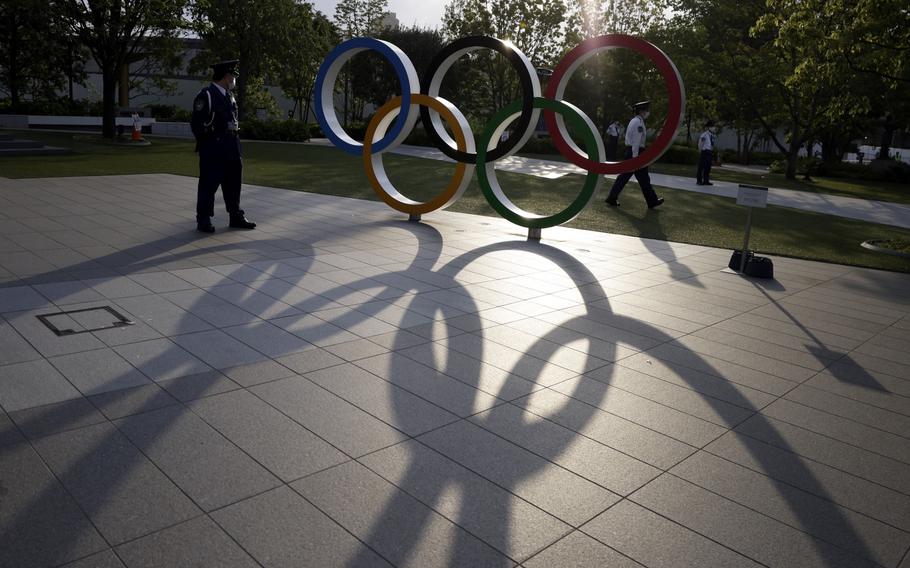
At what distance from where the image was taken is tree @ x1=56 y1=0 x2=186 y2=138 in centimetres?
2128

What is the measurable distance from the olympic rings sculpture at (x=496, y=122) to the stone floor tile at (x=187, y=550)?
23.4 feet

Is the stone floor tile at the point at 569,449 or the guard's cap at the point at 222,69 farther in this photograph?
the guard's cap at the point at 222,69

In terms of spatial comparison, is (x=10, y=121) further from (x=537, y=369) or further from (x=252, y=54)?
(x=537, y=369)

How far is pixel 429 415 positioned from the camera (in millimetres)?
3930

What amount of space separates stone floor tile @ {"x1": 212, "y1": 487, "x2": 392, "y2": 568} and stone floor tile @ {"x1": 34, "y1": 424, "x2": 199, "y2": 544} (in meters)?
0.21

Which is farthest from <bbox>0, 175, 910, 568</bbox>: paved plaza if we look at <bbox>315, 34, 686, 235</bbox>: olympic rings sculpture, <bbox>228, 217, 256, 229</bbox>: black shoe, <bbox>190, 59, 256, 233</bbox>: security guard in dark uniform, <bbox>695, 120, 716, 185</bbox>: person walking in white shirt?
<bbox>695, 120, 716, 185</bbox>: person walking in white shirt

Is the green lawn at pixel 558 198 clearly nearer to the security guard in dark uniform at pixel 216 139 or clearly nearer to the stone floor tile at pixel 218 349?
the security guard in dark uniform at pixel 216 139

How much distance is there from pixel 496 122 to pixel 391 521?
7322 mm

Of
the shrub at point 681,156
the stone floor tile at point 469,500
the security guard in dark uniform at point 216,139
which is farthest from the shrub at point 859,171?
the stone floor tile at point 469,500

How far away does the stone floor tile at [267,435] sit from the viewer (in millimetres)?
3297

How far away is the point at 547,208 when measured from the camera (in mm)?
13461

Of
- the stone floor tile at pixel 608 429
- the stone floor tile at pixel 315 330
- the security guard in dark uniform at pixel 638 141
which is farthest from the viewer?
the security guard in dark uniform at pixel 638 141

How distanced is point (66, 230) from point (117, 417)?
5.52 metres

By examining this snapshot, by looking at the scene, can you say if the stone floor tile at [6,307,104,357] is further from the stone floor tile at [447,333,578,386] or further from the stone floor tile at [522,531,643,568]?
the stone floor tile at [522,531,643,568]
